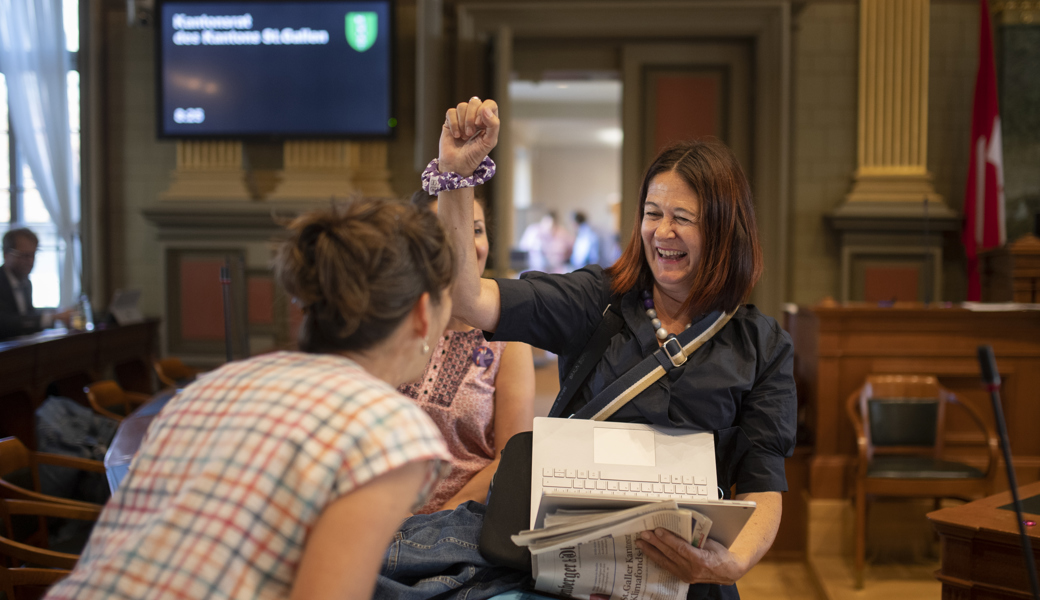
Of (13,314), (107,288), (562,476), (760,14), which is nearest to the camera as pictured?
(562,476)

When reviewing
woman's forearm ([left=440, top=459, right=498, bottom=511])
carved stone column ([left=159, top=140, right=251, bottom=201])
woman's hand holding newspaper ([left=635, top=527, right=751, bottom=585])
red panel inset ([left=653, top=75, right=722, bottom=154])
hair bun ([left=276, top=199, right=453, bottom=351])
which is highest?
red panel inset ([left=653, top=75, right=722, bottom=154])

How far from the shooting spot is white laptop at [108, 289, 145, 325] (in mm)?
4891

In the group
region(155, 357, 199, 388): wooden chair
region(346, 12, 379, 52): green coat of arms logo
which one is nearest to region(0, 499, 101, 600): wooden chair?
region(155, 357, 199, 388): wooden chair

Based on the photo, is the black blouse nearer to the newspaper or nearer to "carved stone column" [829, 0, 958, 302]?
the newspaper

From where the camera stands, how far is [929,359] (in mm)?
3768

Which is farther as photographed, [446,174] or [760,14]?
[760,14]

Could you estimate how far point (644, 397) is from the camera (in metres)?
1.36

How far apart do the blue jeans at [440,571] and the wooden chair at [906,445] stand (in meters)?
2.57

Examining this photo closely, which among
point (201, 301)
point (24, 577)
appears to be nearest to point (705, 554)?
point (24, 577)

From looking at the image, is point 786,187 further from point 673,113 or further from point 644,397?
point 644,397

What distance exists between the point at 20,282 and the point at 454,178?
4341 mm

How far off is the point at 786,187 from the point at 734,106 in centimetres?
73

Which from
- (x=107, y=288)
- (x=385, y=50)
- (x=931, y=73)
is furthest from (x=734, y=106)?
(x=107, y=288)

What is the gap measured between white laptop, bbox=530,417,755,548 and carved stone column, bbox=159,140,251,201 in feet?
15.8
